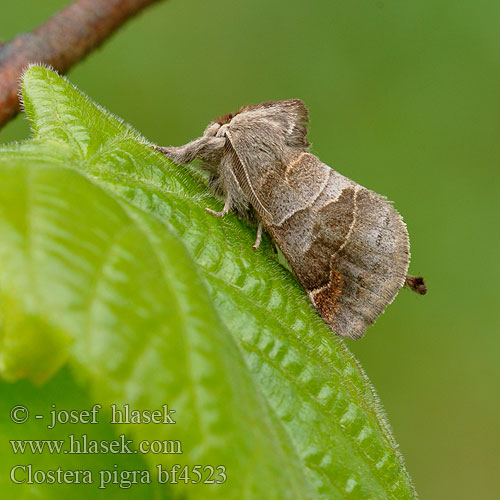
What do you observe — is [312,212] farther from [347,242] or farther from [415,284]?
[415,284]

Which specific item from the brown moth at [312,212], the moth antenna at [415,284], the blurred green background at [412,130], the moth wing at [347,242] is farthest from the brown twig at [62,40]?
the blurred green background at [412,130]

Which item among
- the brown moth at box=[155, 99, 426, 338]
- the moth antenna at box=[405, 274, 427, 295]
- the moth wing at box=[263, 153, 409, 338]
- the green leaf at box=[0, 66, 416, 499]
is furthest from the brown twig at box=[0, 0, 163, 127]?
the moth antenna at box=[405, 274, 427, 295]

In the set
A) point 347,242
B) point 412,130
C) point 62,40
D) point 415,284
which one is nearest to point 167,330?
point 347,242

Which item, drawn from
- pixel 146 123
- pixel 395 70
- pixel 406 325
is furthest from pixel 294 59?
pixel 406 325

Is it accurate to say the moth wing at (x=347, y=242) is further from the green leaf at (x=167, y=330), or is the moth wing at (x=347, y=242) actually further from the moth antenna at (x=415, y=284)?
the green leaf at (x=167, y=330)

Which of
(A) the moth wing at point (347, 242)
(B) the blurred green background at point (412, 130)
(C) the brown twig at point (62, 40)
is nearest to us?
(C) the brown twig at point (62, 40)

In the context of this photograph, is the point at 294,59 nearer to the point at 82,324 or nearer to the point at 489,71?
the point at 489,71
